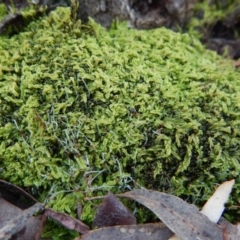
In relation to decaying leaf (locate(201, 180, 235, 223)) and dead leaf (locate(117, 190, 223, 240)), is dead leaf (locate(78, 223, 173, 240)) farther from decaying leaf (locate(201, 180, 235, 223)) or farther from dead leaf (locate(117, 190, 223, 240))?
decaying leaf (locate(201, 180, 235, 223))

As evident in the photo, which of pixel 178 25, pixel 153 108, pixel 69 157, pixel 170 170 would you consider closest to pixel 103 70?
pixel 153 108

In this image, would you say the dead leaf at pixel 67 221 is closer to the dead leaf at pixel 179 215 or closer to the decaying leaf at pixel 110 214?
the decaying leaf at pixel 110 214

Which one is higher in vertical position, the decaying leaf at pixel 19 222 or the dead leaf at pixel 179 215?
the dead leaf at pixel 179 215

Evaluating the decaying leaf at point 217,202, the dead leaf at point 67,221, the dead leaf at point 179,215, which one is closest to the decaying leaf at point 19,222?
the dead leaf at point 67,221

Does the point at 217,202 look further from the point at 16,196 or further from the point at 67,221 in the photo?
the point at 16,196

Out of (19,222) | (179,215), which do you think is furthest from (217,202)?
(19,222)

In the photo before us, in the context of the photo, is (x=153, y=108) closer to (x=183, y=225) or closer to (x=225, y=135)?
(x=225, y=135)
